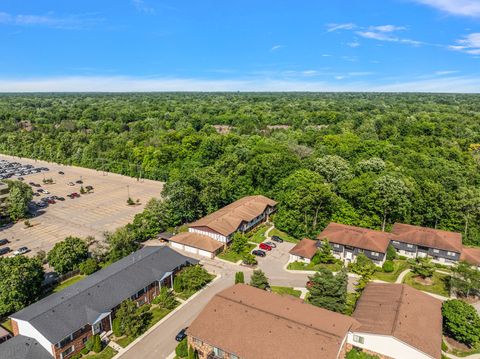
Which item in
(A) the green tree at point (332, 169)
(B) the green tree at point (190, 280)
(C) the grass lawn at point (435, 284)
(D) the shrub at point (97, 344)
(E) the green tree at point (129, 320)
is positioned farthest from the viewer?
(A) the green tree at point (332, 169)

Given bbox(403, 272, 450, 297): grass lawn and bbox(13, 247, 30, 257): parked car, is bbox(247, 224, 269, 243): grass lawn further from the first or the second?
bbox(13, 247, 30, 257): parked car

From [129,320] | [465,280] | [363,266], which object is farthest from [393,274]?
[129,320]

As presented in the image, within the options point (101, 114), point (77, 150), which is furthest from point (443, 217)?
point (101, 114)

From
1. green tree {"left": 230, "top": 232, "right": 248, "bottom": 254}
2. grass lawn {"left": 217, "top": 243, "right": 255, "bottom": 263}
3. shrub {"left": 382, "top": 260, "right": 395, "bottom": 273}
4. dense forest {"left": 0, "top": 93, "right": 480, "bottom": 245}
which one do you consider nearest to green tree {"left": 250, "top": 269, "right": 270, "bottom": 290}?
grass lawn {"left": 217, "top": 243, "right": 255, "bottom": 263}

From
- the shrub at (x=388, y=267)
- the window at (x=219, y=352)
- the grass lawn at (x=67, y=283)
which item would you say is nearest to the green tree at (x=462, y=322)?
the shrub at (x=388, y=267)

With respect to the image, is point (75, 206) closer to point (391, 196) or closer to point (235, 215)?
point (235, 215)

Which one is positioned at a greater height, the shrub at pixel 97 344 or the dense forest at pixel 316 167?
the dense forest at pixel 316 167

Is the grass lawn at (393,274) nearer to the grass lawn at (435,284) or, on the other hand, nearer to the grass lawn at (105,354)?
the grass lawn at (435,284)

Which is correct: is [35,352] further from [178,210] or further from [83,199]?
[83,199]
